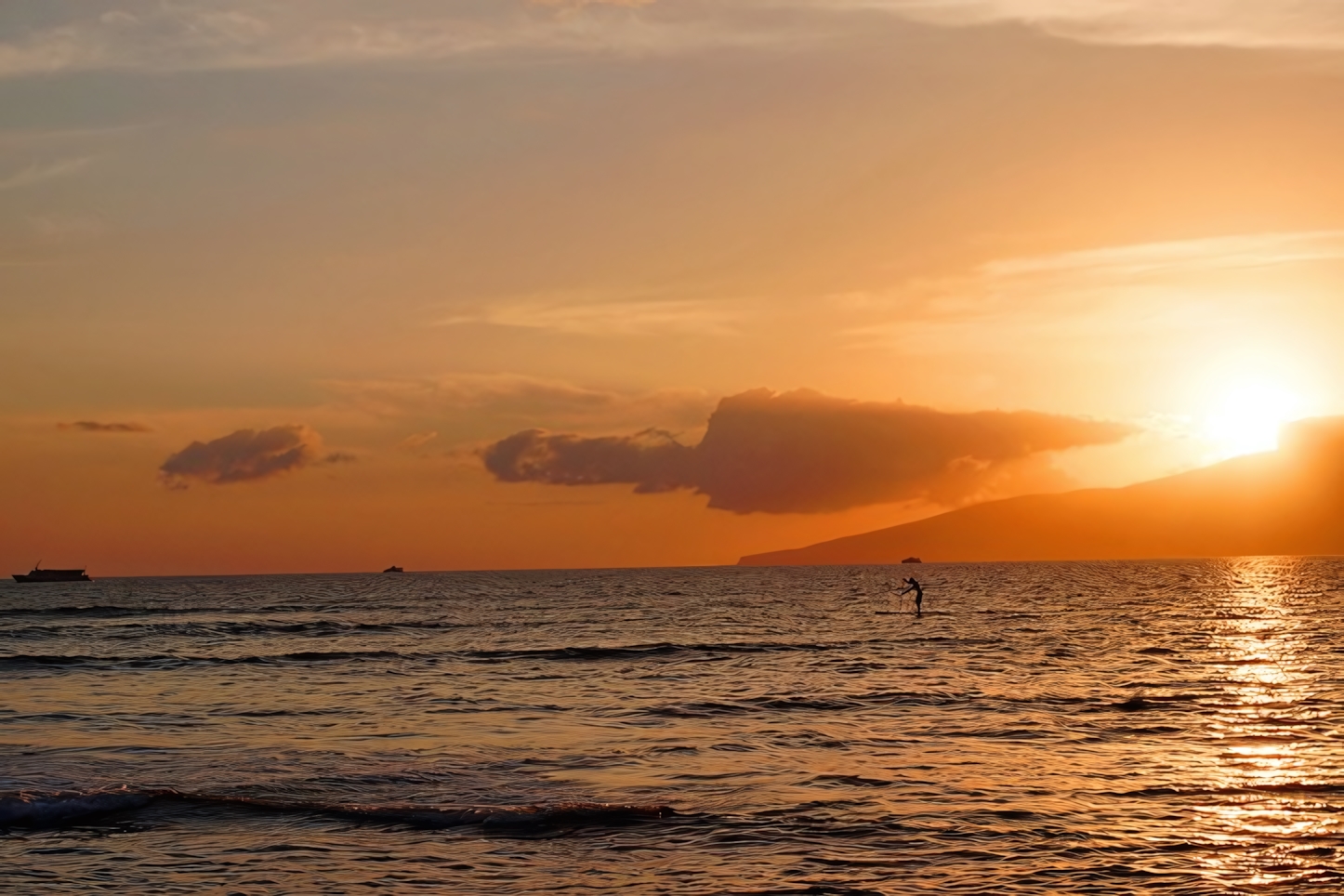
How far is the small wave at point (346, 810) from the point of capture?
23203 mm

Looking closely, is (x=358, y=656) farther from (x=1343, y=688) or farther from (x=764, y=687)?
(x=1343, y=688)

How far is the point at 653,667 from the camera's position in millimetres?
57156

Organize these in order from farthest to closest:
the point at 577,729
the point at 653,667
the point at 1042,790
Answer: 1. the point at 653,667
2. the point at 577,729
3. the point at 1042,790

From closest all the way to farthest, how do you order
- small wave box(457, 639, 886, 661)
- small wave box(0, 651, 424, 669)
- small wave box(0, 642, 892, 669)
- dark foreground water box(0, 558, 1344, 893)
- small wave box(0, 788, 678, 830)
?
dark foreground water box(0, 558, 1344, 893) < small wave box(0, 788, 678, 830) < small wave box(0, 651, 424, 669) < small wave box(0, 642, 892, 669) < small wave box(457, 639, 886, 661)

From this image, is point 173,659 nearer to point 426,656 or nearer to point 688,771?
point 426,656

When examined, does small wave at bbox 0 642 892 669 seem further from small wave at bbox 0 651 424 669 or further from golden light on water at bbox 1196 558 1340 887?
golden light on water at bbox 1196 558 1340 887

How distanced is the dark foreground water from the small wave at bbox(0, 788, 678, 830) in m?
0.09

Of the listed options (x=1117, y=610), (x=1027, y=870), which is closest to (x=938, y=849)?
(x=1027, y=870)

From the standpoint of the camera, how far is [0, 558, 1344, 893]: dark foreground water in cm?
1964

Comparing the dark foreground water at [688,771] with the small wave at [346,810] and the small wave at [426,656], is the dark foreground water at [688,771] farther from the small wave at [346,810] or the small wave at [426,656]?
the small wave at [426,656]

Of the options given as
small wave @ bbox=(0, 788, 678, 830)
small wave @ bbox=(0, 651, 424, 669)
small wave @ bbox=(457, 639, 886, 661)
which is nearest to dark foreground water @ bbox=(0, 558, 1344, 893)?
small wave @ bbox=(0, 788, 678, 830)

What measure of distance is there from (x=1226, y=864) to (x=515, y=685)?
111 ft

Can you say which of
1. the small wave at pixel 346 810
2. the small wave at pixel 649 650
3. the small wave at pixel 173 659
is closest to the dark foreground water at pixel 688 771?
the small wave at pixel 346 810

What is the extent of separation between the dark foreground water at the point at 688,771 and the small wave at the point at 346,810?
89 millimetres
